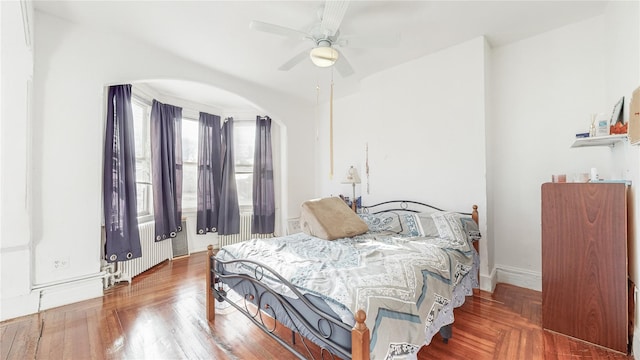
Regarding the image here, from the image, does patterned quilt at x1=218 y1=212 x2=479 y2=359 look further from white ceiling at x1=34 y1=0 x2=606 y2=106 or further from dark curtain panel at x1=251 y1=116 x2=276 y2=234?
dark curtain panel at x1=251 y1=116 x2=276 y2=234

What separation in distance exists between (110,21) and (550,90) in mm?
4680

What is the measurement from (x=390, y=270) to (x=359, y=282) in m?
0.30

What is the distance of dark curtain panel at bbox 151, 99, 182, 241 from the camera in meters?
3.96

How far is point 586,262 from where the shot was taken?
199cm

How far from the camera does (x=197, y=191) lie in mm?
4695

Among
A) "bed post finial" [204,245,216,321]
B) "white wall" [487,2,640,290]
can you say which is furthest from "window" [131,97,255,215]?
"white wall" [487,2,640,290]

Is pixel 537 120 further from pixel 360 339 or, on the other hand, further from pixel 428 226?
pixel 360 339

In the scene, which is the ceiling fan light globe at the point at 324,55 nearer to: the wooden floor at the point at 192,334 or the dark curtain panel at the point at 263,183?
the wooden floor at the point at 192,334

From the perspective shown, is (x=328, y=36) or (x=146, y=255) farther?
(x=146, y=255)

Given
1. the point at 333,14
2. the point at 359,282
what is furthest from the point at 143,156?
the point at 359,282

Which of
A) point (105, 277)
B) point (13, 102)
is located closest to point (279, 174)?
point (105, 277)

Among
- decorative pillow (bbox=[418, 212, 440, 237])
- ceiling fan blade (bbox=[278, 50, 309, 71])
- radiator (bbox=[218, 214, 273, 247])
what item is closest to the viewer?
ceiling fan blade (bbox=[278, 50, 309, 71])

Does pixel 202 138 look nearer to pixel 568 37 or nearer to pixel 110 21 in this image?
pixel 110 21

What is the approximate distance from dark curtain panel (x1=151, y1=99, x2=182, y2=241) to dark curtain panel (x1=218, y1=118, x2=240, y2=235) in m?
0.70
